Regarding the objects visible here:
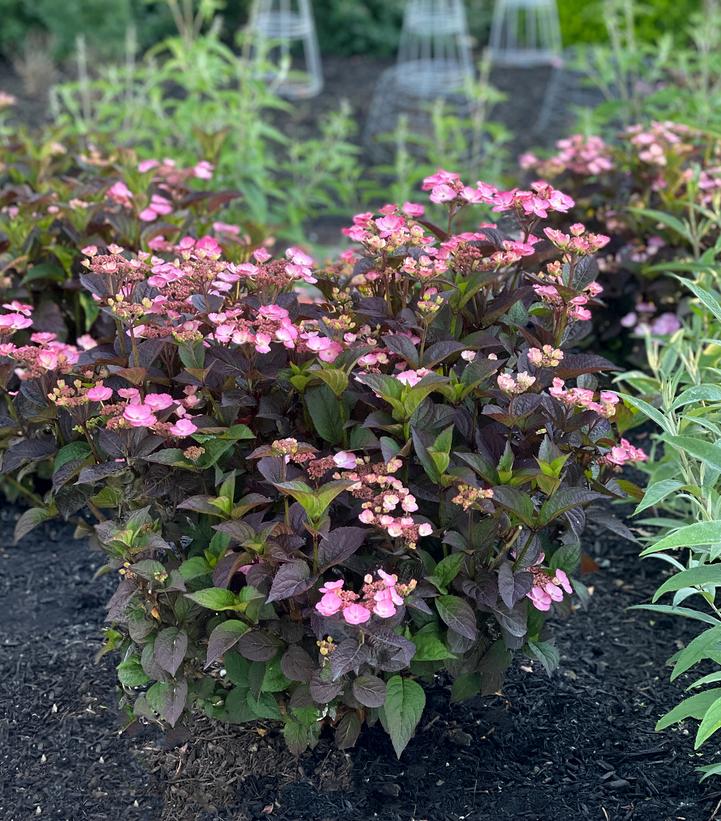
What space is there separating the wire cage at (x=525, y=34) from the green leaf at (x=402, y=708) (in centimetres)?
690

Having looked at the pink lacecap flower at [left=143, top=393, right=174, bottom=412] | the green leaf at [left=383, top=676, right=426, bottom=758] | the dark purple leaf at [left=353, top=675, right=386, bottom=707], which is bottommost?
the green leaf at [left=383, top=676, right=426, bottom=758]

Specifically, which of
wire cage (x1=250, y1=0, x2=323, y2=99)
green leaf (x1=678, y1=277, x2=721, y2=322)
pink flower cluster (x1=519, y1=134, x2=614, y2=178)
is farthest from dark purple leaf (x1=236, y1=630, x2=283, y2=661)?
wire cage (x1=250, y1=0, x2=323, y2=99)

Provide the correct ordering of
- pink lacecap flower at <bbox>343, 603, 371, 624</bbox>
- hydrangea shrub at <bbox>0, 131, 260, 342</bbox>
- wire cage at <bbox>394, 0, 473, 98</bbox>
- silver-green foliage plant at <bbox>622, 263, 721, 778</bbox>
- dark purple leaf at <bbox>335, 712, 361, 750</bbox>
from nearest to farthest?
pink lacecap flower at <bbox>343, 603, 371, 624</bbox>
silver-green foliage plant at <bbox>622, 263, 721, 778</bbox>
dark purple leaf at <bbox>335, 712, 361, 750</bbox>
hydrangea shrub at <bbox>0, 131, 260, 342</bbox>
wire cage at <bbox>394, 0, 473, 98</bbox>

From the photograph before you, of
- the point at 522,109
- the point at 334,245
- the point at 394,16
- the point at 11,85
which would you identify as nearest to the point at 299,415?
the point at 334,245

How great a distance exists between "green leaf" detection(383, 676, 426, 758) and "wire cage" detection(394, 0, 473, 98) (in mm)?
5191

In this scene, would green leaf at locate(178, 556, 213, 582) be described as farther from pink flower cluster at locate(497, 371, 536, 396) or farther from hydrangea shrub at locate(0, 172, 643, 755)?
pink flower cluster at locate(497, 371, 536, 396)

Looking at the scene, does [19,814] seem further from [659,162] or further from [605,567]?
[659,162]

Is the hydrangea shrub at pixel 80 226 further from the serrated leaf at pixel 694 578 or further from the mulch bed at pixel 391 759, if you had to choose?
the serrated leaf at pixel 694 578

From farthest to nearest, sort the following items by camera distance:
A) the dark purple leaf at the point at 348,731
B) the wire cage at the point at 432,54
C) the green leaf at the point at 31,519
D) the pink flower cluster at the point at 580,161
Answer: the wire cage at the point at 432,54, the pink flower cluster at the point at 580,161, the green leaf at the point at 31,519, the dark purple leaf at the point at 348,731

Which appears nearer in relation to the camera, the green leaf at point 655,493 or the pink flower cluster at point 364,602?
the pink flower cluster at point 364,602

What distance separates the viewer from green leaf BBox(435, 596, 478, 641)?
1674mm

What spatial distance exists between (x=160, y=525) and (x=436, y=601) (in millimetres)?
476

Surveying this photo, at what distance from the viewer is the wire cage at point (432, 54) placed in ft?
23.2

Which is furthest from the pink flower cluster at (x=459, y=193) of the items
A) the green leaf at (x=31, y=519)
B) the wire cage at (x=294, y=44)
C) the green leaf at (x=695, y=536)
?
the wire cage at (x=294, y=44)
